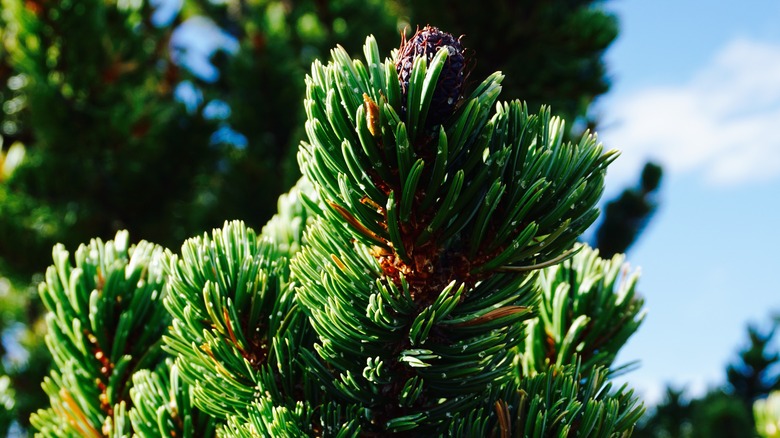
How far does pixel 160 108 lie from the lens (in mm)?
3174

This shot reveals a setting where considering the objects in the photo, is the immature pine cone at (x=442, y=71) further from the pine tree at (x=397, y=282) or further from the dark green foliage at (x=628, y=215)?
the dark green foliage at (x=628, y=215)

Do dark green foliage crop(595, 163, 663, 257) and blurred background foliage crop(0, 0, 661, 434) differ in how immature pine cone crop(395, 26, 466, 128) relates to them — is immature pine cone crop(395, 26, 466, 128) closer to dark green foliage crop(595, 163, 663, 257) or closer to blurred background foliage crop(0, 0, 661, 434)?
blurred background foliage crop(0, 0, 661, 434)

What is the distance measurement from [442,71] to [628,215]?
4078 millimetres

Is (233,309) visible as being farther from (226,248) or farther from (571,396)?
(571,396)

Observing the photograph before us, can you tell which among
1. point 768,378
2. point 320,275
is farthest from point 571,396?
point 768,378

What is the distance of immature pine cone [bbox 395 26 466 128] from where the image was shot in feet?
2.08

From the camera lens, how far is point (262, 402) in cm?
71

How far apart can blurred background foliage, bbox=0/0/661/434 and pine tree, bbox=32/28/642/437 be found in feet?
7.08

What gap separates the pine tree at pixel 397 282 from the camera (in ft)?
2.09

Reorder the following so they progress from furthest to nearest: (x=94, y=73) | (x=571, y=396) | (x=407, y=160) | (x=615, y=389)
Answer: (x=94, y=73) → (x=615, y=389) → (x=571, y=396) → (x=407, y=160)

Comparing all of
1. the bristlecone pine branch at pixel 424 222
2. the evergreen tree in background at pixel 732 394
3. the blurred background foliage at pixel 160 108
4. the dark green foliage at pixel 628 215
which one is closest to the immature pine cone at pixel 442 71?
the bristlecone pine branch at pixel 424 222

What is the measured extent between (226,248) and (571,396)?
0.42 m

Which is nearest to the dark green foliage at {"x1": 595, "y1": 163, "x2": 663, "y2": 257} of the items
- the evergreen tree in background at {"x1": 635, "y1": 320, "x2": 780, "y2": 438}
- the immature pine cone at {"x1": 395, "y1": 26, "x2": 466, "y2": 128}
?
the evergreen tree in background at {"x1": 635, "y1": 320, "x2": 780, "y2": 438}

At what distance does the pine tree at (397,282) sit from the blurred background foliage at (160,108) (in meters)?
2.16
